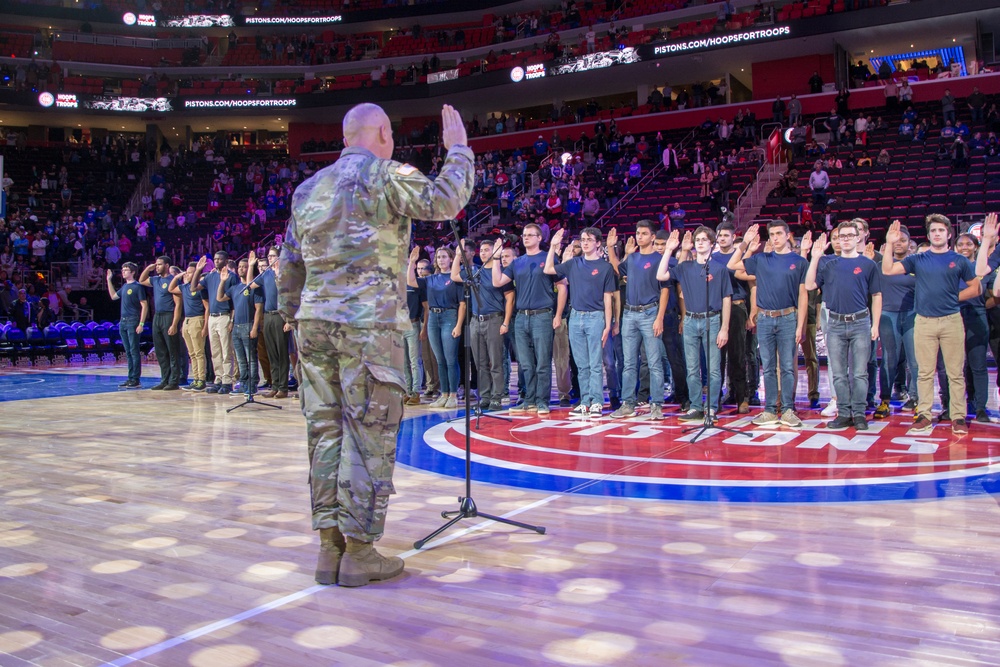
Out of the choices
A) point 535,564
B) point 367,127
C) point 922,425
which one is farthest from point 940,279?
point 367,127

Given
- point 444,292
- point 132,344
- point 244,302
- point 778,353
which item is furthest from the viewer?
point 132,344

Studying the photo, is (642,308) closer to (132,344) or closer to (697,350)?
(697,350)

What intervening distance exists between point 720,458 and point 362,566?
3.14 m

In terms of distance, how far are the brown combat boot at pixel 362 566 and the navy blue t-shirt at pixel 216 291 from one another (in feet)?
25.3

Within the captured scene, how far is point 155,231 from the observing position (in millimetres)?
23891

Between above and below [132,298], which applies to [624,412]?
below

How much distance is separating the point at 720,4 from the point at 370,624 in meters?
26.9

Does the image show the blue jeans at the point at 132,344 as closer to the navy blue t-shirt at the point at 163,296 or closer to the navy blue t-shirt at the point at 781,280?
the navy blue t-shirt at the point at 163,296

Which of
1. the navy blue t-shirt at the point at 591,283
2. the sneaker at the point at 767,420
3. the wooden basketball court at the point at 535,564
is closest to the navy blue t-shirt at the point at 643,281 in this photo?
the navy blue t-shirt at the point at 591,283

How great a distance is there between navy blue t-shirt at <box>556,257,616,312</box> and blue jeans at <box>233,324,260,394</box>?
4251 mm

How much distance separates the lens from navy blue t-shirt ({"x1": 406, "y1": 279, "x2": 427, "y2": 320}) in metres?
9.19

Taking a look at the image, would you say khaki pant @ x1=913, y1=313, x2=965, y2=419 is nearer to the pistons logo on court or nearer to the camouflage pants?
the pistons logo on court

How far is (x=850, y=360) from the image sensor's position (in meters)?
6.58

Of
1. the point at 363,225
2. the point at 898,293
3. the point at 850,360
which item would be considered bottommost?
the point at 850,360
